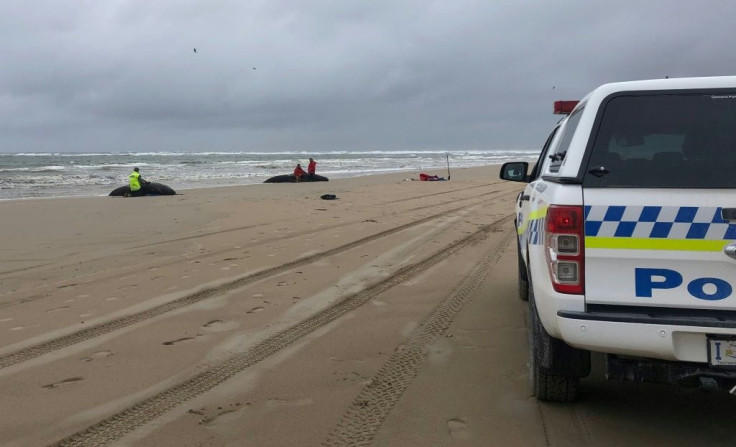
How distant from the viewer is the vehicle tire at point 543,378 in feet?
10.8

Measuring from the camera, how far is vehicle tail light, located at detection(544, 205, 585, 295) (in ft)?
9.30

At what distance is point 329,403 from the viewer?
3576mm

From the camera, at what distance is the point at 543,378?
3.44m

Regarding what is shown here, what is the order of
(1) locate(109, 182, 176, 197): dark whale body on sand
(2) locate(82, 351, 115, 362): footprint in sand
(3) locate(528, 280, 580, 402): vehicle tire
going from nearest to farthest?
(3) locate(528, 280, 580, 402): vehicle tire < (2) locate(82, 351, 115, 362): footprint in sand < (1) locate(109, 182, 176, 197): dark whale body on sand

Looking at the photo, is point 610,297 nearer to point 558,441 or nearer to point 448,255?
point 558,441

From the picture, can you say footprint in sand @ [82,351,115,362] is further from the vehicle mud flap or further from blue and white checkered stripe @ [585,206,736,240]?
blue and white checkered stripe @ [585,206,736,240]

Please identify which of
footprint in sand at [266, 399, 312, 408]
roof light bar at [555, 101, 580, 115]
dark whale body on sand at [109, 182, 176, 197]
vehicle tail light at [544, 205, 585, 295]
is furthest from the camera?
dark whale body on sand at [109, 182, 176, 197]

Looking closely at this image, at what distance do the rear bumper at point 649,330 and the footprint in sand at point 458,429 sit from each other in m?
0.82

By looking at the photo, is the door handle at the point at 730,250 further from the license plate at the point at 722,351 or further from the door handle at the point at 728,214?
the license plate at the point at 722,351

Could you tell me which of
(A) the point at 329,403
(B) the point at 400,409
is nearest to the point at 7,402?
(A) the point at 329,403

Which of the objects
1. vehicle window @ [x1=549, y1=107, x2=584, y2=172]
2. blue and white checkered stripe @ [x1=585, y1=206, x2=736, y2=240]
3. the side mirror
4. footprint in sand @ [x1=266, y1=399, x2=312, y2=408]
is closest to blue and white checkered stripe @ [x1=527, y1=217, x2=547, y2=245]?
blue and white checkered stripe @ [x1=585, y1=206, x2=736, y2=240]

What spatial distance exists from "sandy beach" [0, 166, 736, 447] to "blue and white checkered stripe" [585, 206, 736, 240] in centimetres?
113

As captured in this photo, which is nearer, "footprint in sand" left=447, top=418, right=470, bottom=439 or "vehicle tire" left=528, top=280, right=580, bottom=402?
"footprint in sand" left=447, top=418, right=470, bottom=439

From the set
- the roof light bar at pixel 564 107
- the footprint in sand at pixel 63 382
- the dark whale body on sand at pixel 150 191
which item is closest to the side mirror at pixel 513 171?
the roof light bar at pixel 564 107
